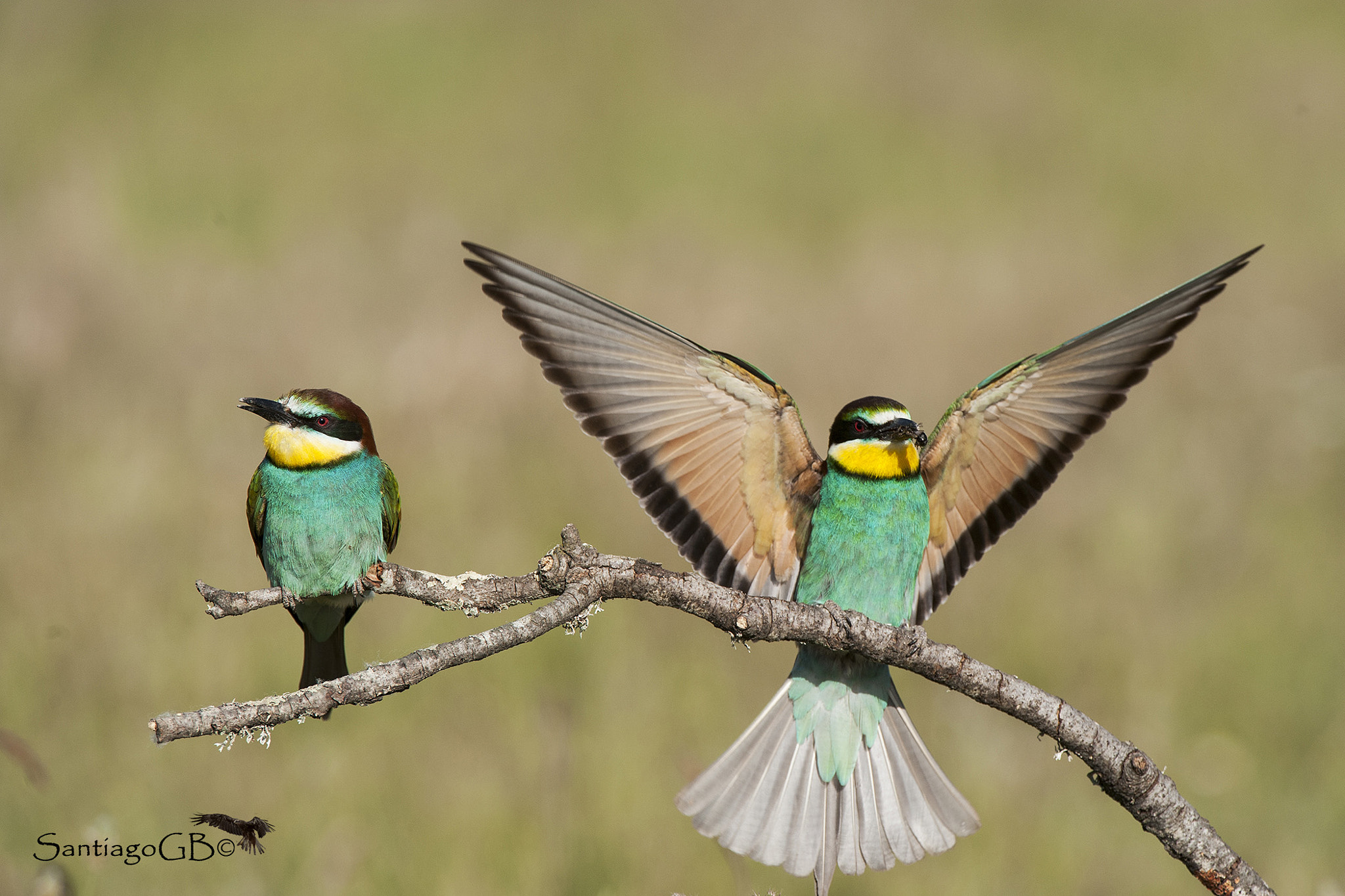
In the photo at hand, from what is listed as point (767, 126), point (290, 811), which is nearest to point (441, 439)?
point (290, 811)

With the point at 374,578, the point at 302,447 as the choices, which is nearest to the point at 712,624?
the point at 374,578

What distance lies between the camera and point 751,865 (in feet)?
12.1

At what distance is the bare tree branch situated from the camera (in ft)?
4.69

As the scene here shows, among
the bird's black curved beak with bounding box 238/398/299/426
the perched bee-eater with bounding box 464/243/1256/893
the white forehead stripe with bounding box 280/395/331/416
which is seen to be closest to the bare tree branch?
the bird's black curved beak with bounding box 238/398/299/426

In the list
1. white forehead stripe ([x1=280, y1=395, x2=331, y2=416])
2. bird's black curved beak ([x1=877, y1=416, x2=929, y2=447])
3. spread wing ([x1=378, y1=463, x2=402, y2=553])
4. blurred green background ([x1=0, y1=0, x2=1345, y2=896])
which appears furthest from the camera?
blurred green background ([x1=0, y1=0, x2=1345, y2=896])

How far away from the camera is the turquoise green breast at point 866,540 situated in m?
2.81

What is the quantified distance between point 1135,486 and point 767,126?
254 inches

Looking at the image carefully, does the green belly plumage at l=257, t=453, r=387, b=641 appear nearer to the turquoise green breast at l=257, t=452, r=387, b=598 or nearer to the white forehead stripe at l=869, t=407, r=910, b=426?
the turquoise green breast at l=257, t=452, r=387, b=598

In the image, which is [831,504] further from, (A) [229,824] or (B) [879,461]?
(A) [229,824]

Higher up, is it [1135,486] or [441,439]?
[1135,486]

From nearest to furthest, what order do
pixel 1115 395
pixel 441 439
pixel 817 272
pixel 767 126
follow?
pixel 1115 395, pixel 441 439, pixel 817 272, pixel 767 126

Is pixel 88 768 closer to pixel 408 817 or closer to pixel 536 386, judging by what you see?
pixel 408 817

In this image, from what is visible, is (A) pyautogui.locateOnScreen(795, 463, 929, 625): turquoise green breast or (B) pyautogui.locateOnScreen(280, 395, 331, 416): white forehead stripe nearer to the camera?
(B) pyautogui.locateOnScreen(280, 395, 331, 416): white forehead stripe

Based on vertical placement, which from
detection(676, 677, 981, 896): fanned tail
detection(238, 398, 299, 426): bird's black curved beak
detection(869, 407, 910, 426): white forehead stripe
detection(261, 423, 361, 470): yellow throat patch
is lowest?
detection(676, 677, 981, 896): fanned tail
